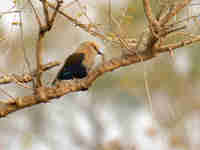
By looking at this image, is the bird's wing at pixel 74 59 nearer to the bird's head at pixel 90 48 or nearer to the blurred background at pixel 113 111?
the bird's head at pixel 90 48

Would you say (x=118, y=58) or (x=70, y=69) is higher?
(x=118, y=58)

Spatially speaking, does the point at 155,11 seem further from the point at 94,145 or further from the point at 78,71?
the point at 94,145

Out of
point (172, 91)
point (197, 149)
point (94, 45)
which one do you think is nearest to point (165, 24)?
point (94, 45)

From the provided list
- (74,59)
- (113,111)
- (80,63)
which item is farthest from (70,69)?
(113,111)

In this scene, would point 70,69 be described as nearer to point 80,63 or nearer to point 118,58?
point 80,63

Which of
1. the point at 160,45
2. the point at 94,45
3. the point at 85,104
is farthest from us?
the point at 85,104

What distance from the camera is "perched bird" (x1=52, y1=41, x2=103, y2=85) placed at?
6027 mm

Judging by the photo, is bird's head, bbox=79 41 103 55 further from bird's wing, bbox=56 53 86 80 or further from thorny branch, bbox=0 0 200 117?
thorny branch, bbox=0 0 200 117

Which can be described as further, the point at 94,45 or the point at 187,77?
the point at 187,77

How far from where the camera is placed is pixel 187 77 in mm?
19766

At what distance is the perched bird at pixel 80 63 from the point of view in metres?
6.03

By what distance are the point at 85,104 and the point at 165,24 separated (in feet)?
44.6

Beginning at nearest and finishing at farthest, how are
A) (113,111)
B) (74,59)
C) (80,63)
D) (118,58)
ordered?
1. (118,58)
2. (80,63)
3. (74,59)
4. (113,111)

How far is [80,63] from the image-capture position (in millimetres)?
6305
